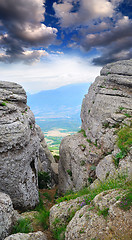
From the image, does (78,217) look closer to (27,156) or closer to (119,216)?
(119,216)

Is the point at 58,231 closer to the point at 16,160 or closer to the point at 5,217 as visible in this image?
the point at 5,217

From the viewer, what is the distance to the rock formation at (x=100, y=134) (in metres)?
17.3

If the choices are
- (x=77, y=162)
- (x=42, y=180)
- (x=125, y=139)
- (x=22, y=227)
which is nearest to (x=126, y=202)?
(x=22, y=227)

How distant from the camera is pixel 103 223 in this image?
6395mm

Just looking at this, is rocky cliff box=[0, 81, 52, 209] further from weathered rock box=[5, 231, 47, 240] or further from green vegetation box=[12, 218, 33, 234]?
weathered rock box=[5, 231, 47, 240]

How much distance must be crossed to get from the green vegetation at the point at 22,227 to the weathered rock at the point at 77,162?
8.84 meters

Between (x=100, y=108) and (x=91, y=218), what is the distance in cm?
1641

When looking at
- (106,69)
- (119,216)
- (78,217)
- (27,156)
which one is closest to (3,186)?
(27,156)

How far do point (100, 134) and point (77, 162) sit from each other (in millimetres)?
5218

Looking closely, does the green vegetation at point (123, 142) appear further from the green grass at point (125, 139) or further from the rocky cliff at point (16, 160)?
the rocky cliff at point (16, 160)

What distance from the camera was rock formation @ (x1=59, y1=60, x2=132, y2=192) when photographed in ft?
56.8

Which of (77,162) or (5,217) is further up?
(5,217)

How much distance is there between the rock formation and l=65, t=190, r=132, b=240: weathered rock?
6387 millimetres

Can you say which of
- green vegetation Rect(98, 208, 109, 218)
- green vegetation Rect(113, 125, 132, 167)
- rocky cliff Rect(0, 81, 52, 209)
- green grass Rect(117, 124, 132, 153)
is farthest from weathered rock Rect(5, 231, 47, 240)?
green grass Rect(117, 124, 132, 153)
